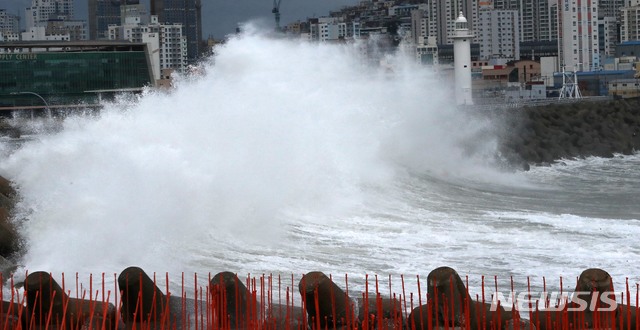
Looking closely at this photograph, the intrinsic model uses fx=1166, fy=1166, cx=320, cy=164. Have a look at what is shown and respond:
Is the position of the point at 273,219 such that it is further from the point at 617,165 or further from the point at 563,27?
the point at 563,27

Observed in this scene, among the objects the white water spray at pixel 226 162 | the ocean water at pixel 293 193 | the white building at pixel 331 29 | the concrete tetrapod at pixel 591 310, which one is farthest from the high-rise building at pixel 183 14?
the concrete tetrapod at pixel 591 310

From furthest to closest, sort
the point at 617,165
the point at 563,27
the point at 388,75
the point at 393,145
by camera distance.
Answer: the point at 563,27, the point at 388,75, the point at 617,165, the point at 393,145

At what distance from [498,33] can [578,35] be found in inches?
948

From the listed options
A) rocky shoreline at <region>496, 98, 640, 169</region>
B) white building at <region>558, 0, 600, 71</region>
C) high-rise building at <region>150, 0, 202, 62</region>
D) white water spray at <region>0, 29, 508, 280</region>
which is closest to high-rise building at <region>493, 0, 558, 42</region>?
white building at <region>558, 0, 600, 71</region>

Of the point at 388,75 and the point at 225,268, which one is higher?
the point at 388,75

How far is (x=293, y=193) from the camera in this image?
16.5 m

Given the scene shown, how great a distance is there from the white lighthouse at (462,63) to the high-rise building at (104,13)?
86376 mm

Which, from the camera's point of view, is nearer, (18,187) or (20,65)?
(18,187)

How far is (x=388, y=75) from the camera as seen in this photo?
32375 mm

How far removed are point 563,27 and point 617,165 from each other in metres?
65.4

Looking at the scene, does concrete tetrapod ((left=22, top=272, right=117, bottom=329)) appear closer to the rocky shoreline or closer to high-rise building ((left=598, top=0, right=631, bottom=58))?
the rocky shoreline

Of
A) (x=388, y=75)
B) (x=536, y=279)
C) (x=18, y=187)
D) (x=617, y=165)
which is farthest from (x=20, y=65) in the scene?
(x=536, y=279)

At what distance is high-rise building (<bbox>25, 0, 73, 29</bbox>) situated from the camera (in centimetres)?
14862

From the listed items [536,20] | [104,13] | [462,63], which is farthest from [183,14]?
[462,63]
